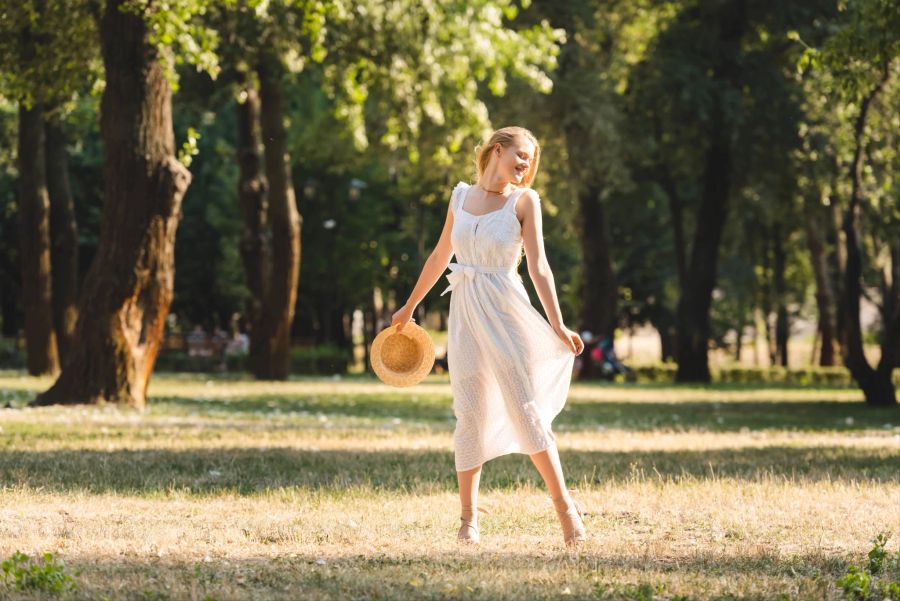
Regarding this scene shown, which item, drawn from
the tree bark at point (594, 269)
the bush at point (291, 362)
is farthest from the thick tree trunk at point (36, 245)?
the bush at point (291, 362)

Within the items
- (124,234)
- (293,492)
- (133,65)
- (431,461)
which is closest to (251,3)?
(133,65)

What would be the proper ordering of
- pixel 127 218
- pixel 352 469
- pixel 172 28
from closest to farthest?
pixel 352 469, pixel 172 28, pixel 127 218

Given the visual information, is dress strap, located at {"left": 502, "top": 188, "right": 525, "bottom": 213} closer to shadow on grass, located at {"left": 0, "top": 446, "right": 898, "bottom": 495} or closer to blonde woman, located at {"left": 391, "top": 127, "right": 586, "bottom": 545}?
blonde woman, located at {"left": 391, "top": 127, "right": 586, "bottom": 545}

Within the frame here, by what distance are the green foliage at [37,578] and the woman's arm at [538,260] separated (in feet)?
9.24

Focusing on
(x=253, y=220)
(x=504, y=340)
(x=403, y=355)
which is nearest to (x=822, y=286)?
(x=253, y=220)

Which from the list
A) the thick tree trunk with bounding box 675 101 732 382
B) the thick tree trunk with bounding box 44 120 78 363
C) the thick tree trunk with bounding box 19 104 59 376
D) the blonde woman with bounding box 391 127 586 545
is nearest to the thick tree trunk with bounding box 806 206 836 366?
the thick tree trunk with bounding box 675 101 732 382

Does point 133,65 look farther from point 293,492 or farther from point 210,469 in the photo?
point 293,492

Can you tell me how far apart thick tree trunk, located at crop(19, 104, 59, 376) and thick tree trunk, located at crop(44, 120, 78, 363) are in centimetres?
103

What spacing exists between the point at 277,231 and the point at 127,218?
447 inches

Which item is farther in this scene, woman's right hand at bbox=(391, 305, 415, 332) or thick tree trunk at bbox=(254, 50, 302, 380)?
thick tree trunk at bbox=(254, 50, 302, 380)

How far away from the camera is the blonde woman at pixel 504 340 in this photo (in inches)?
288

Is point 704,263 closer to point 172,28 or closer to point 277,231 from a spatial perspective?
point 277,231

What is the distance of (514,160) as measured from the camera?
7.46 m

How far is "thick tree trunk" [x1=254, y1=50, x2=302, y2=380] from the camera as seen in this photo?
27.7 m
